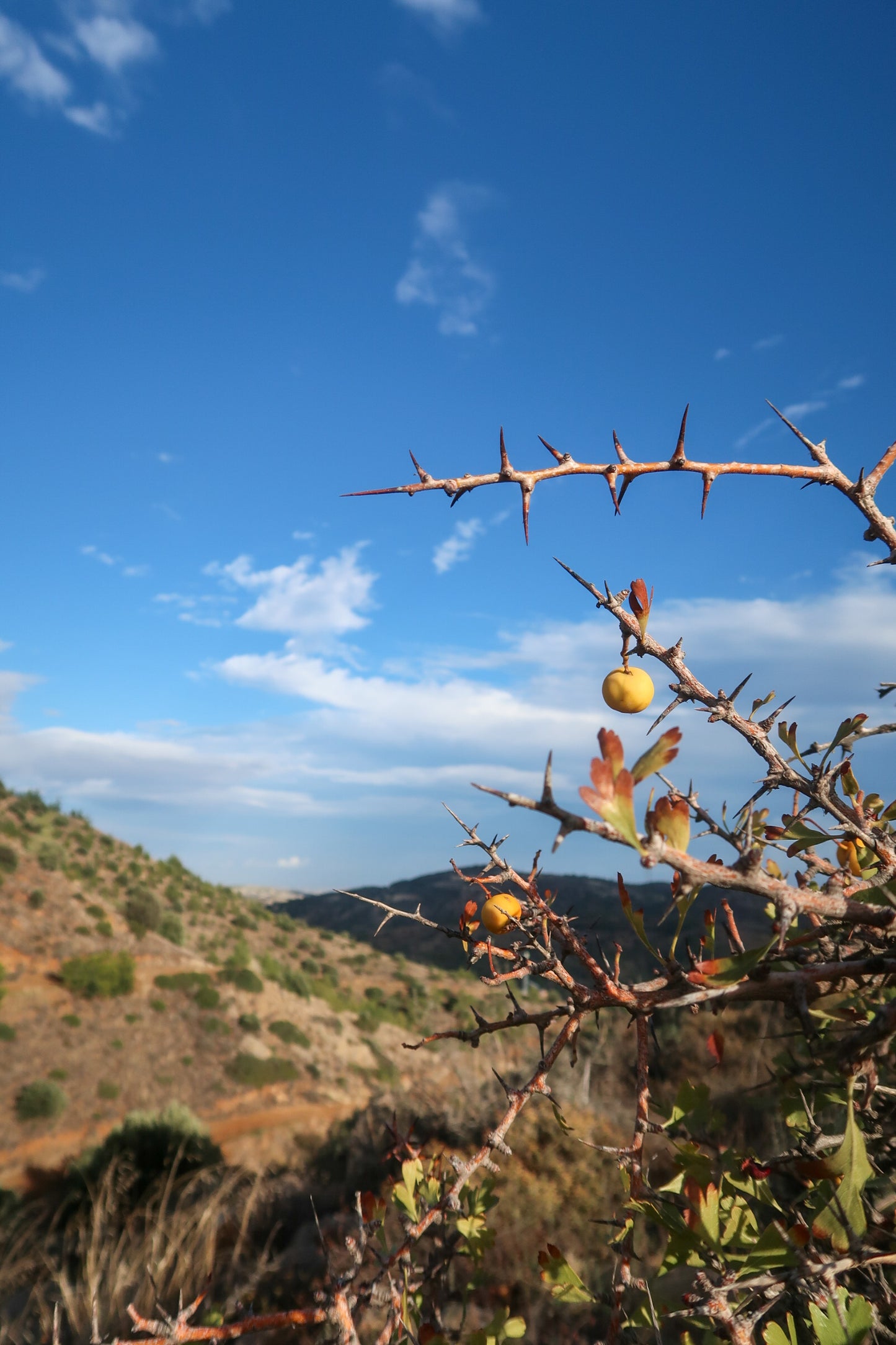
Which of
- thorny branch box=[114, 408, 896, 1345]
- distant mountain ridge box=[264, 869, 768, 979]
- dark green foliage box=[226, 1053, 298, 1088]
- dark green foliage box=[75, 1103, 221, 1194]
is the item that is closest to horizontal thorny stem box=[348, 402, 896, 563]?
thorny branch box=[114, 408, 896, 1345]

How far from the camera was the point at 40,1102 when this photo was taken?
54.1ft

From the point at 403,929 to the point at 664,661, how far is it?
47511 mm

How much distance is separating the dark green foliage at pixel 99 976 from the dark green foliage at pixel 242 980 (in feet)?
10.7

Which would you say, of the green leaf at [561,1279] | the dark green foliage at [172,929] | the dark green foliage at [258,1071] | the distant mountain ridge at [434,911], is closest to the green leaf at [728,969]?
the green leaf at [561,1279]

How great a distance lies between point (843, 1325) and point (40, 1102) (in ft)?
66.4

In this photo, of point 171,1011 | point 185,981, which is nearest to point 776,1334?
point 171,1011

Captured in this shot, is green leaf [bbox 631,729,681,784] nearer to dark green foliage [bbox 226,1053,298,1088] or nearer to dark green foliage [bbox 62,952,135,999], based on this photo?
dark green foliage [bbox 226,1053,298,1088]

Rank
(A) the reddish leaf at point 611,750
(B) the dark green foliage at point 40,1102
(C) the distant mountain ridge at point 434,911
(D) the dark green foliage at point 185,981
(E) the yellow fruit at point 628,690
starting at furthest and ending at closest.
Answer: (C) the distant mountain ridge at point 434,911
(D) the dark green foliage at point 185,981
(B) the dark green foliage at point 40,1102
(E) the yellow fruit at point 628,690
(A) the reddish leaf at point 611,750

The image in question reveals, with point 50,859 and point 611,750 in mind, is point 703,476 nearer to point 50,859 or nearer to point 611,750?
point 611,750

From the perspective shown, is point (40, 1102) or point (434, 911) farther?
point (434, 911)

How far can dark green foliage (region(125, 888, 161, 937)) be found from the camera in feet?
83.5

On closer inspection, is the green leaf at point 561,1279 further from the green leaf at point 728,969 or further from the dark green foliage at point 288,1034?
the dark green foliage at point 288,1034

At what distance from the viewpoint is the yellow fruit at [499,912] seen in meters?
1.53

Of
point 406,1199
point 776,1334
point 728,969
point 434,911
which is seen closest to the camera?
point 728,969
